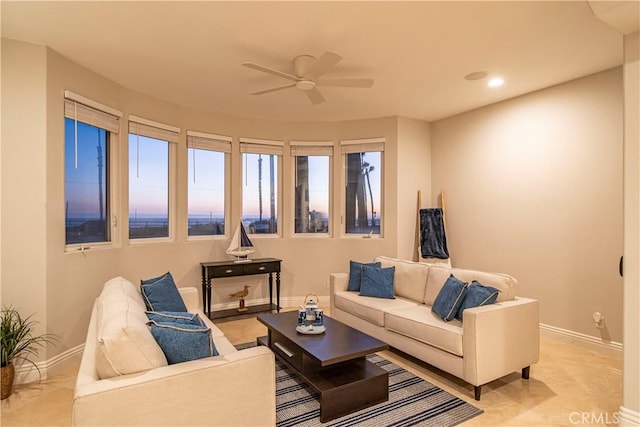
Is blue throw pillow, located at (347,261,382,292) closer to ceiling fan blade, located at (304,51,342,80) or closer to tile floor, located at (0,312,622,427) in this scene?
tile floor, located at (0,312,622,427)

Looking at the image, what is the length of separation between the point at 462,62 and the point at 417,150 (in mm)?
2039

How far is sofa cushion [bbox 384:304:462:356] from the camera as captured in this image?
8.74 ft

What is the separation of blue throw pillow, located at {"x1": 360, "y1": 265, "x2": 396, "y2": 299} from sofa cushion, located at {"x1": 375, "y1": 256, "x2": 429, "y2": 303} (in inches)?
4.1

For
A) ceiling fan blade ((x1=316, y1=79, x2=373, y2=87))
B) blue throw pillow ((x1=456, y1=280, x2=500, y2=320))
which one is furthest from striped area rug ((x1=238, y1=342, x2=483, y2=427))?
ceiling fan blade ((x1=316, y1=79, x2=373, y2=87))

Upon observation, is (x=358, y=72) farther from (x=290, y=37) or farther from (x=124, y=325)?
(x=124, y=325)

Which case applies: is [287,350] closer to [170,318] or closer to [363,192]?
[170,318]

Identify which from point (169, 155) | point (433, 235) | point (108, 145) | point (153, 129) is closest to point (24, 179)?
point (108, 145)

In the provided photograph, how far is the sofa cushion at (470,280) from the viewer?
291 cm

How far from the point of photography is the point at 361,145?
5227 millimetres

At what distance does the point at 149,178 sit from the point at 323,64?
2.74m

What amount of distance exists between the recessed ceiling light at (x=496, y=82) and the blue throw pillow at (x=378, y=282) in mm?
2261

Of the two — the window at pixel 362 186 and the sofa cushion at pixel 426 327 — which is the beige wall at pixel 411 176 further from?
the sofa cushion at pixel 426 327

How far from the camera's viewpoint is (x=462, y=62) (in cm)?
328

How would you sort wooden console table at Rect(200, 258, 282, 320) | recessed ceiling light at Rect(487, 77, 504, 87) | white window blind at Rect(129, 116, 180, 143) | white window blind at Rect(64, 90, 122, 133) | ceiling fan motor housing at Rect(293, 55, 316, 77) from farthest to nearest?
wooden console table at Rect(200, 258, 282, 320)
white window blind at Rect(129, 116, 180, 143)
recessed ceiling light at Rect(487, 77, 504, 87)
white window blind at Rect(64, 90, 122, 133)
ceiling fan motor housing at Rect(293, 55, 316, 77)
